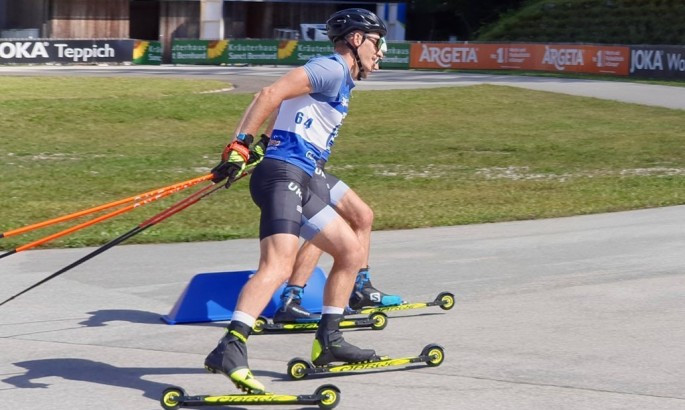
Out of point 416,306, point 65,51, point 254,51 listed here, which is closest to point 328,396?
point 416,306

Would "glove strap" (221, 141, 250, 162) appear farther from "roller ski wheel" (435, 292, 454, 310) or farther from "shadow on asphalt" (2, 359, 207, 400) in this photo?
"roller ski wheel" (435, 292, 454, 310)

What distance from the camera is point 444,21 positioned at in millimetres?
72750

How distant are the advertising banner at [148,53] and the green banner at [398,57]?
10264 mm

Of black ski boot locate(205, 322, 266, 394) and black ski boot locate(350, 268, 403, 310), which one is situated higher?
→ black ski boot locate(205, 322, 266, 394)

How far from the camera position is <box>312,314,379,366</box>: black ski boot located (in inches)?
263

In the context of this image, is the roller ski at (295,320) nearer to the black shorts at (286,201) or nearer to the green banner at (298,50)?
the black shorts at (286,201)

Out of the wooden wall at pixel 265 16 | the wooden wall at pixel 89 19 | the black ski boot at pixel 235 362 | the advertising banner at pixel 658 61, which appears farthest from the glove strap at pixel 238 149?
the wooden wall at pixel 265 16

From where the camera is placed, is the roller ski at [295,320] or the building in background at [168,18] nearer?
the roller ski at [295,320]

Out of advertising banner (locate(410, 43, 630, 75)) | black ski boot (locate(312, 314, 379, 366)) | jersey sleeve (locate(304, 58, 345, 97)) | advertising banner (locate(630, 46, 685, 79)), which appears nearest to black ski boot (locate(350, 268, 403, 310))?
black ski boot (locate(312, 314, 379, 366))

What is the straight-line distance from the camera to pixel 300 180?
6445 millimetres

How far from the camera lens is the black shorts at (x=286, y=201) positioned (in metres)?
6.29

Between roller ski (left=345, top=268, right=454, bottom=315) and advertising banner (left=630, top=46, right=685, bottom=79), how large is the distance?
38229mm

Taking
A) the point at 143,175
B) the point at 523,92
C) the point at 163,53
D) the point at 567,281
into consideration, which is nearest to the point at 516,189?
the point at 143,175

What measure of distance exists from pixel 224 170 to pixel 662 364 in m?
2.86
